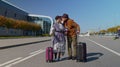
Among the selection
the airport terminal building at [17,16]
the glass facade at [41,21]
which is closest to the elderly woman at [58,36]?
the airport terminal building at [17,16]

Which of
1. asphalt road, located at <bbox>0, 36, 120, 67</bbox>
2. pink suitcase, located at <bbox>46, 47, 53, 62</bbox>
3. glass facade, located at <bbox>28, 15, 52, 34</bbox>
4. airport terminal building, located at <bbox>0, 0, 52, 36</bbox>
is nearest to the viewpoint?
asphalt road, located at <bbox>0, 36, 120, 67</bbox>

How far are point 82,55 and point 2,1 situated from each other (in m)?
87.3

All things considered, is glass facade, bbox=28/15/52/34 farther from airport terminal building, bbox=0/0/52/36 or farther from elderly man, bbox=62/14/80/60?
elderly man, bbox=62/14/80/60

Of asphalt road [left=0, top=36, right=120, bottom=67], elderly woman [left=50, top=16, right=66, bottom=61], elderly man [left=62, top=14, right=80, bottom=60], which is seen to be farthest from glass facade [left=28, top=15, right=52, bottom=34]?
elderly woman [left=50, top=16, right=66, bottom=61]

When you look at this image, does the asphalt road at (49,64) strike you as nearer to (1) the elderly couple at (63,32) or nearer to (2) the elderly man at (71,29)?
(1) the elderly couple at (63,32)

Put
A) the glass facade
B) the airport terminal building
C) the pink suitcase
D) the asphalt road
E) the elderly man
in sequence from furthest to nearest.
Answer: the glass facade, the airport terminal building, the elderly man, the pink suitcase, the asphalt road

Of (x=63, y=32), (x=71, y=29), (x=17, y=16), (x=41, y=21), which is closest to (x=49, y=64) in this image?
(x=63, y=32)

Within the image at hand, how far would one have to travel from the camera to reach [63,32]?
388 inches

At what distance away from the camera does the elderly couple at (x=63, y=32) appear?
973 cm

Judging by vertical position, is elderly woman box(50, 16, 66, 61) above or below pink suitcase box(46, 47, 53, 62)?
above

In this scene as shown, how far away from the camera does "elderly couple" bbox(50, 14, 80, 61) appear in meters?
9.73

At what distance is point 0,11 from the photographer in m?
90.4

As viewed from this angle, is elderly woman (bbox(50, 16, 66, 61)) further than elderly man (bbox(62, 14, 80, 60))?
No

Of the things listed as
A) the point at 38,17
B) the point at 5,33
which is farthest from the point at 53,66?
the point at 38,17
